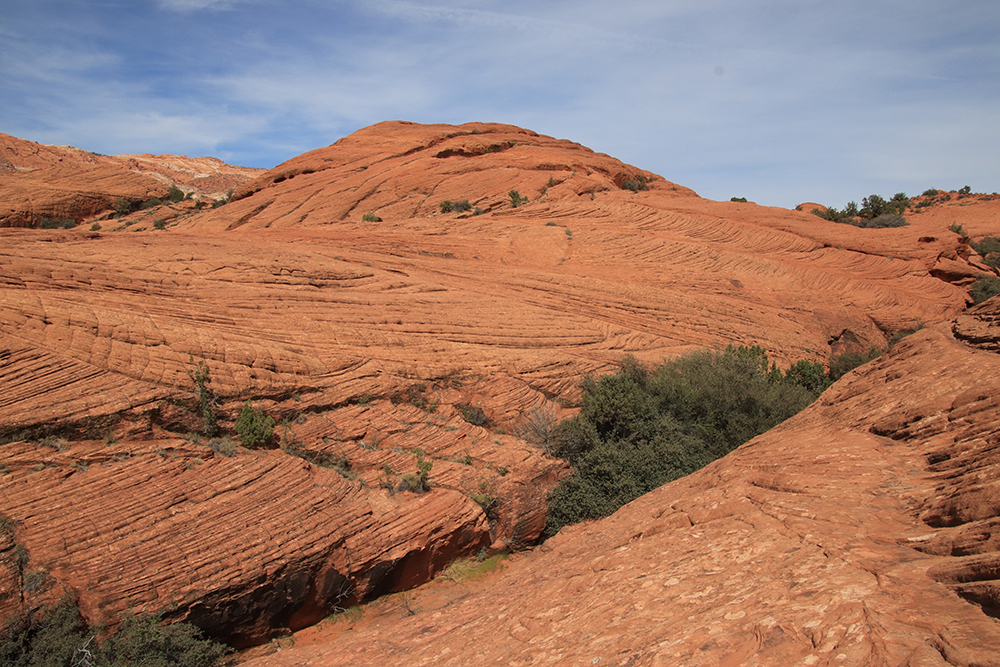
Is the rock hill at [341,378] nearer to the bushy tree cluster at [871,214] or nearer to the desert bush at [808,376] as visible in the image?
the desert bush at [808,376]

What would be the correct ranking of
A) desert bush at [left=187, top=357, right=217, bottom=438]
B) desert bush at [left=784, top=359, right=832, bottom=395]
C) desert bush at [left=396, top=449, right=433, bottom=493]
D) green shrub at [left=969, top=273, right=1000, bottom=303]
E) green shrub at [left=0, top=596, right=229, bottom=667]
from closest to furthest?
green shrub at [left=0, top=596, right=229, bottom=667]
desert bush at [left=187, top=357, right=217, bottom=438]
desert bush at [left=396, top=449, right=433, bottom=493]
desert bush at [left=784, top=359, right=832, bottom=395]
green shrub at [left=969, top=273, right=1000, bottom=303]

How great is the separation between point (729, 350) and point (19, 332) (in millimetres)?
15083

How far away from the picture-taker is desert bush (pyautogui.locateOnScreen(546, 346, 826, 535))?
11.6 m

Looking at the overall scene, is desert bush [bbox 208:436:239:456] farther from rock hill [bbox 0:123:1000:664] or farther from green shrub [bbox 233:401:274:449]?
green shrub [bbox 233:401:274:449]

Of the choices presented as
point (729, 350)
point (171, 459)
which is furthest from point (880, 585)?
point (729, 350)

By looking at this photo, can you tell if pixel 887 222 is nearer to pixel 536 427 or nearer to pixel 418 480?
pixel 536 427

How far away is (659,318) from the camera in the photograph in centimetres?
1712

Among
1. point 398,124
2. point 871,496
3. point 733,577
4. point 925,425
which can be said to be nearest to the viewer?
point 733,577

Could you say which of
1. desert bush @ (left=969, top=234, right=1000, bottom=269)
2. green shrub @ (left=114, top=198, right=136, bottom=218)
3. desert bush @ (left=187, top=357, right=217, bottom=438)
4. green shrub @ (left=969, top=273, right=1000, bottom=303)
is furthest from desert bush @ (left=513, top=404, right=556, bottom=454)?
desert bush @ (left=969, top=234, right=1000, bottom=269)

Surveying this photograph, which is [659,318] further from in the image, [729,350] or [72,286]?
[72,286]

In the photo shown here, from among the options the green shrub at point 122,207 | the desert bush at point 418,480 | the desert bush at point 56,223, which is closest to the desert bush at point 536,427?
the desert bush at point 418,480

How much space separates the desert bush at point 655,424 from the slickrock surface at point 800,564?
257cm

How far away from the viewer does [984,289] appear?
2280 centimetres

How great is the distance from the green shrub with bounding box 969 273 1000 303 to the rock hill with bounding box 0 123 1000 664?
129cm
